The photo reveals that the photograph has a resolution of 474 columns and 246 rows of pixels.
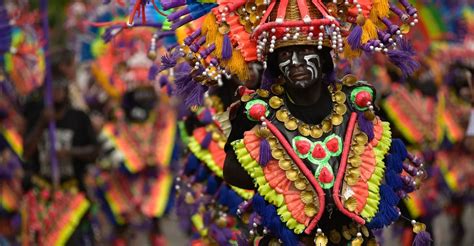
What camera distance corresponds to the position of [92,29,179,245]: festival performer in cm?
1102

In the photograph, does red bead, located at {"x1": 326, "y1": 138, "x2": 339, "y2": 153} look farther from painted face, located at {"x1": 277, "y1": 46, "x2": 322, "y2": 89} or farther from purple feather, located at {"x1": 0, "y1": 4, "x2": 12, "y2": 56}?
purple feather, located at {"x1": 0, "y1": 4, "x2": 12, "y2": 56}

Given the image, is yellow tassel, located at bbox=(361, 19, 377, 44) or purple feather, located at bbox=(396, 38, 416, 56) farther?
purple feather, located at bbox=(396, 38, 416, 56)

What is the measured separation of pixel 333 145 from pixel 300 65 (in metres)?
0.39

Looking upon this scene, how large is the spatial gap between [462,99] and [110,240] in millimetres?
3836

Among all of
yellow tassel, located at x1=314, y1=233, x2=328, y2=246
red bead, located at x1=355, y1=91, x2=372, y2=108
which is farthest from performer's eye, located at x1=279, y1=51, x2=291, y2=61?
yellow tassel, located at x1=314, y1=233, x2=328, y2=246

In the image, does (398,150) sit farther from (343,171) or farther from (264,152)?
(264,152)

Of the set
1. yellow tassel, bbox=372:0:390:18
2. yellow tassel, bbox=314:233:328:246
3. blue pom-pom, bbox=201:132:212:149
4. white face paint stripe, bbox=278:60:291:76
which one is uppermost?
yellow tassel, bbox=372:0:390:18

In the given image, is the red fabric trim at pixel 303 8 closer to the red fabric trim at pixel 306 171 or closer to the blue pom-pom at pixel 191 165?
the red fabric trim at pixel 306 171

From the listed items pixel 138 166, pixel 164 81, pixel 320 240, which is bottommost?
pixel 138 166

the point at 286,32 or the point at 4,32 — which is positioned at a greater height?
the point at 286,32

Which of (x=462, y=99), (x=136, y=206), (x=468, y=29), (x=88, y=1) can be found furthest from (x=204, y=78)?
(x=88, y=1)

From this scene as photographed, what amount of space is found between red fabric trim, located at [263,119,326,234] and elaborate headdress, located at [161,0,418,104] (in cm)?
37

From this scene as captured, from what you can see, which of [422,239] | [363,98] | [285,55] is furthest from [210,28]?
[422,239]

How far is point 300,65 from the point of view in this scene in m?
5.16
